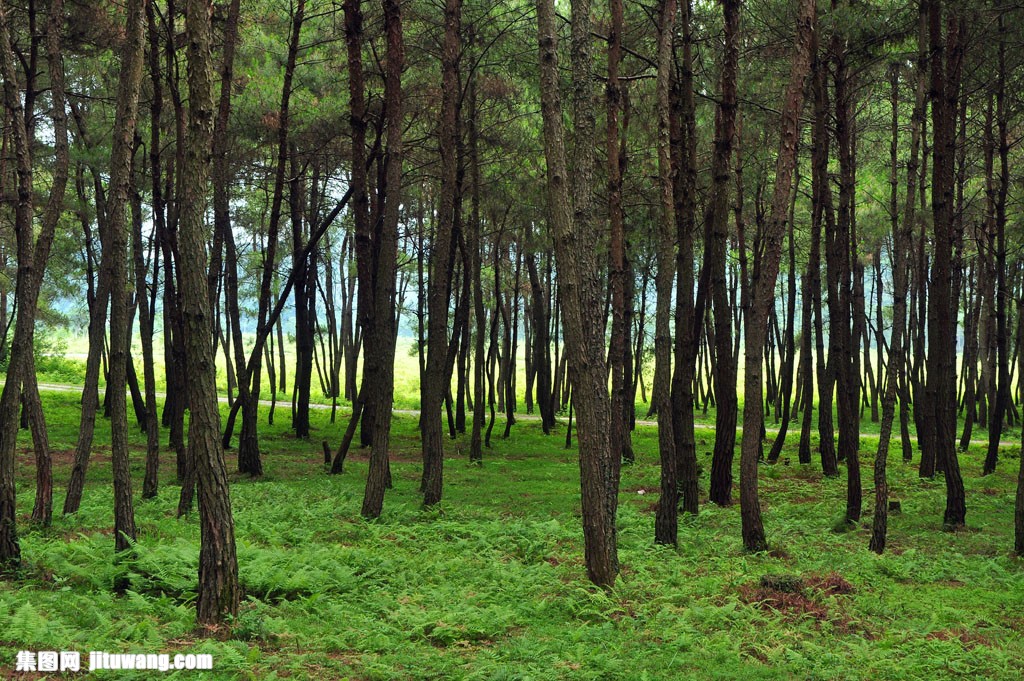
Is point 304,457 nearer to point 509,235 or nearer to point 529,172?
point 529,172

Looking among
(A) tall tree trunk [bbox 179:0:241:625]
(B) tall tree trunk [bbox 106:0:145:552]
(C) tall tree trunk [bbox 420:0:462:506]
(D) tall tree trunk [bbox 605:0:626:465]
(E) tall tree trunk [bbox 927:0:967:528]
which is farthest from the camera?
(C) tall tree trunk [bbox 420:0:462:506]

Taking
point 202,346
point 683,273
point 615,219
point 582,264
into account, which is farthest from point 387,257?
point 202,346

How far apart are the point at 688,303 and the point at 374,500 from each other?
5837mm

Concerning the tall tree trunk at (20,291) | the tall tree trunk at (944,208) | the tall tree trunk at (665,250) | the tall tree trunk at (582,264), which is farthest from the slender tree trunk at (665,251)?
the tall tree trunk at (20,291)

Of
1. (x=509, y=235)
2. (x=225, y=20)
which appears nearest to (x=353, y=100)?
(x=225, y=20)

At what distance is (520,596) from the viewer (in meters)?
8.20

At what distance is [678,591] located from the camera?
834 cm

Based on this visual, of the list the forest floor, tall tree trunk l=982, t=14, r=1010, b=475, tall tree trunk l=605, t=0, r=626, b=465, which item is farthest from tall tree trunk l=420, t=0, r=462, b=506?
tall tree trunk l=982, t=14, r=1010, b=475

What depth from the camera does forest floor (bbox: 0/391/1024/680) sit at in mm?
6266

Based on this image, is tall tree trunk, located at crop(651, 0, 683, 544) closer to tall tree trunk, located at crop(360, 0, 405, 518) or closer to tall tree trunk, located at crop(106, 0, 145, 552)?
tall tree trunk, located at crop(360, 0, 405, 518)

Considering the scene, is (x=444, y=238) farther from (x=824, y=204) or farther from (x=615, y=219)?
(x=824, y=204)

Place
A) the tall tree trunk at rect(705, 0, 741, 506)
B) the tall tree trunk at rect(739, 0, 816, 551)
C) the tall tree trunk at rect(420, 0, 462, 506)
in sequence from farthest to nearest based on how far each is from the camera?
1. the tall tree trunk at rect(420, 0, 462, 506)
2. the tall tree trunk at rect(705, 0, 741, 506)
3. the tall tree trunk at rect(739, 0, 816, 551)

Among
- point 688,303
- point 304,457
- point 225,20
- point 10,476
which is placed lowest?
point 304,457

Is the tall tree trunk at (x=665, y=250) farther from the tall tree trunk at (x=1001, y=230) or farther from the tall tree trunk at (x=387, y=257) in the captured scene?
the tall tree trunk at (x=1001, y=230)
